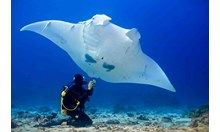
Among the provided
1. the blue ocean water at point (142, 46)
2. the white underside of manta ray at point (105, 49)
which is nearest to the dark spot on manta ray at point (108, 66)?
the white underside of manta ray at point (105, 49)

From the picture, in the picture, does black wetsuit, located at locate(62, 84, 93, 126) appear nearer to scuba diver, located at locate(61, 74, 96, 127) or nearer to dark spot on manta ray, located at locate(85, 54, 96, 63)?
scuba diver, located at locate(61, 74, 96, 127)

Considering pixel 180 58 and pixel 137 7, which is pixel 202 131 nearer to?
pixel 180 58

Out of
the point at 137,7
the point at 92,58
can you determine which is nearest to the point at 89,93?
the point at 92,58

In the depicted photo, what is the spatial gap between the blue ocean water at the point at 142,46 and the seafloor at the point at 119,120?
0.13 meters

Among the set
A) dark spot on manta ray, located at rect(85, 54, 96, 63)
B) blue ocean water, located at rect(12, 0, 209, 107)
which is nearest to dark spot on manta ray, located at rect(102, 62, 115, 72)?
dark spot on manta ray, located at rect(85, 54, 96, 63)

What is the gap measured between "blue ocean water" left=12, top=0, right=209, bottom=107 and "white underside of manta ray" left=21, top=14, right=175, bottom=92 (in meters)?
0.15

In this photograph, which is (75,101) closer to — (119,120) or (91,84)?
(91,84)

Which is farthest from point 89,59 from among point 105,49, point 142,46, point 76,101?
point 142,46

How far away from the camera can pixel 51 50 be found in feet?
14.2

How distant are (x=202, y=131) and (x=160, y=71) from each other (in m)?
0.85

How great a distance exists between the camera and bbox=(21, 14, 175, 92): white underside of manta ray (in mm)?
3660

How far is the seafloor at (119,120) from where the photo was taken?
3.70 m

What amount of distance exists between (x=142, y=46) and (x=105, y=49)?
1.99 ft

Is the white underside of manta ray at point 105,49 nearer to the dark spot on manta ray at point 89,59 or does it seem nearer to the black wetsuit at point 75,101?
the dark spot on manta ray at point 89,59
